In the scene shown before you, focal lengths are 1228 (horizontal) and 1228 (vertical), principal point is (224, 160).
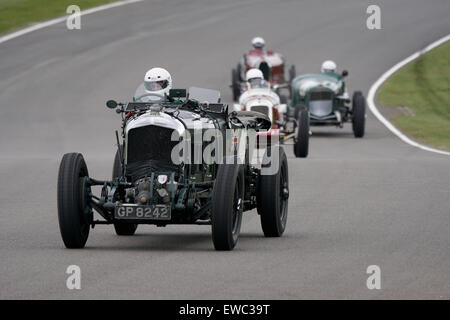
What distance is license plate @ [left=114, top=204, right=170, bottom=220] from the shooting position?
478 inches

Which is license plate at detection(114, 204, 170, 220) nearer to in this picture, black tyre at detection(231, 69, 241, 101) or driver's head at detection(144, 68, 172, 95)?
driver's head at detection(144, 68, 172, 95)

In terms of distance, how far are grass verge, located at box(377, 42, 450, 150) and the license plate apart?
58.4 ft

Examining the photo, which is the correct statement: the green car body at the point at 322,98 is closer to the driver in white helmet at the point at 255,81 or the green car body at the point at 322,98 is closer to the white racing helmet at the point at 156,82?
the driver in white helmet at the point at 255,81

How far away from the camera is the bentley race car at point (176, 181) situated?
12164mm

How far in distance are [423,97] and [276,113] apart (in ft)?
51.5

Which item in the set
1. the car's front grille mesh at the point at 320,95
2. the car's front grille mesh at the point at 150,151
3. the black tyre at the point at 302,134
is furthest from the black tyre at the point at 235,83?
the car's front grille mesh at the point at 150,151

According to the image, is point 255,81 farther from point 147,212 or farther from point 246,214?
point 147,212

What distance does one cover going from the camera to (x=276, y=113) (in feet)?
83.5

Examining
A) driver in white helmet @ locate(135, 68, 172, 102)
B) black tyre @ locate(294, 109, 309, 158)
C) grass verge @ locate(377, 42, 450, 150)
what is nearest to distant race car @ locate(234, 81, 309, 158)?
black tyre @ locate(294, 109, 309, 158)

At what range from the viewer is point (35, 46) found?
46.1 m

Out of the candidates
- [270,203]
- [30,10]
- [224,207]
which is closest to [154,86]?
[270,203]

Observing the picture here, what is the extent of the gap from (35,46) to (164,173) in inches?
1348

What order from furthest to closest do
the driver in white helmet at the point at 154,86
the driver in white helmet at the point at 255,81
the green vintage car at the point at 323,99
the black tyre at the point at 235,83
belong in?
the black tyre at the point at 235,83, the green vintage car at the point at 323,99, the driver in white helmet at the point at 255,81, the driver in white helmet at the point at 154,86

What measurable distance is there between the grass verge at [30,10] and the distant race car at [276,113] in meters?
23.3
